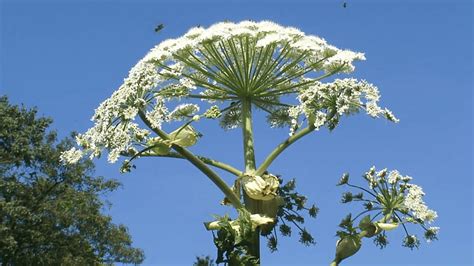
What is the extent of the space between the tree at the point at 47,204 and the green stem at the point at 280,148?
23028 millimetres

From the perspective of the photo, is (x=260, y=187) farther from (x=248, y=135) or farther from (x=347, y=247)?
(x=347, y=247)

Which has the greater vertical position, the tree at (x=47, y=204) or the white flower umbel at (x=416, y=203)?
the tree at (x=47, y=204)

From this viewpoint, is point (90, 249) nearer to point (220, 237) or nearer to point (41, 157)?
point (41, 157)

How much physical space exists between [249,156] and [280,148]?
0.51 metres

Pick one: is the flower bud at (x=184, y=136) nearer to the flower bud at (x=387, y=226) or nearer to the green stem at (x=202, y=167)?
the green stem at (x=202, y=167)

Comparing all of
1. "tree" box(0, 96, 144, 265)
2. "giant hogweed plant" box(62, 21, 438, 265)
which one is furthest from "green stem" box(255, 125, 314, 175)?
"tree" box(0, 96, 144, 265)

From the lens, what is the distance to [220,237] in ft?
37.9

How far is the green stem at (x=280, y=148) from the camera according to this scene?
1230 centimetres

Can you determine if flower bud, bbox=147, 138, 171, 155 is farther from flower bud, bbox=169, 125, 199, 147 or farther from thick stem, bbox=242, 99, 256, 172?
thick stem, bbox=242, 99, 256, 172

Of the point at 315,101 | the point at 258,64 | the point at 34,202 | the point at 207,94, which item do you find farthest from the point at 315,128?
the point at 34,202

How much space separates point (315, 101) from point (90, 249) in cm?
2633

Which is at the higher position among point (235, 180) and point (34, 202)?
point (34, 202)

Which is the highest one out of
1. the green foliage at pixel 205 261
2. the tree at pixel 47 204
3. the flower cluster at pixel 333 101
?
the tree at pixel 47 204

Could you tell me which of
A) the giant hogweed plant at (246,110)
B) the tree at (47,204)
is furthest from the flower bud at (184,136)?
the tree at (47,204)
